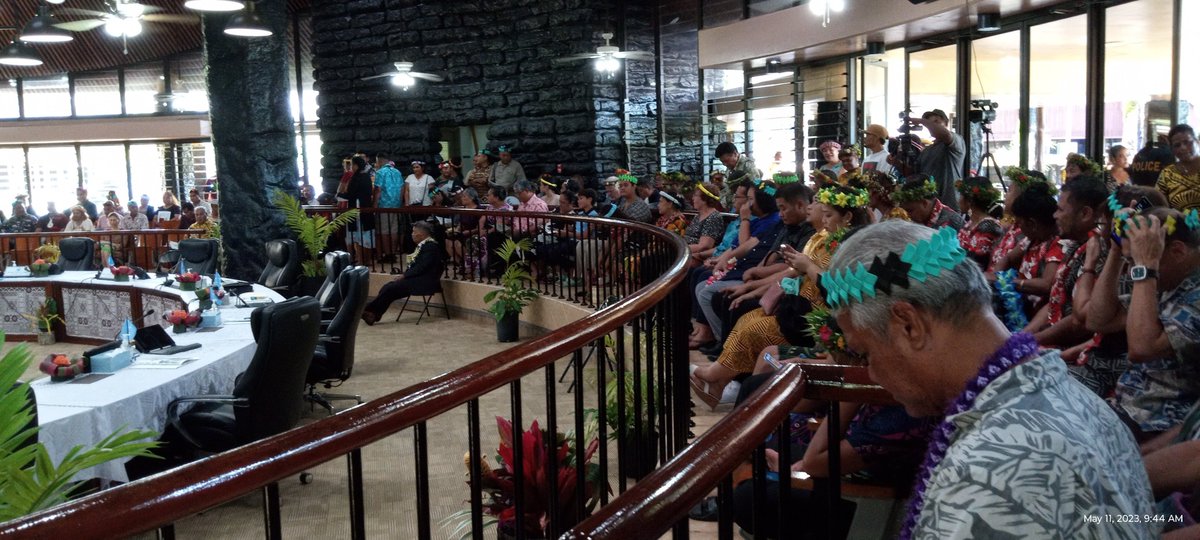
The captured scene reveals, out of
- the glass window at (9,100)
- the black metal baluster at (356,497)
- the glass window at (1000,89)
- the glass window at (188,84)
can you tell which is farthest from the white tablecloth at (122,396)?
the glass window at (9,100)

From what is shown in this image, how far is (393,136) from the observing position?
15.2 meters

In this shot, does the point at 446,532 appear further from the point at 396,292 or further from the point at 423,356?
the point at 396,292

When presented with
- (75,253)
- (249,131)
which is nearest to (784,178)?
(249,131)

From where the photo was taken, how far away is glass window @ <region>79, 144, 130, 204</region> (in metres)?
20.0

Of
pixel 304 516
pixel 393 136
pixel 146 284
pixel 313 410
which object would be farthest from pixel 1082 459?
pixel 393 136

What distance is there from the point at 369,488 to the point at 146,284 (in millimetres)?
4626

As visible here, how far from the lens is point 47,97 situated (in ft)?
66.1

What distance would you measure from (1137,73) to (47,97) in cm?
1983

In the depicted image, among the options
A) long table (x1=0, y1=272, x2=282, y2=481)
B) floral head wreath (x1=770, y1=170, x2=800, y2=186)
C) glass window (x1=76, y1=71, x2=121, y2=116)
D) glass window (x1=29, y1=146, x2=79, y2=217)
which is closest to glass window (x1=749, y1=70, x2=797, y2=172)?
floral head wreath (x1=770, y1=170, x2=800, y2=186)

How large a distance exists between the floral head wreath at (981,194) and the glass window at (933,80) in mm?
4459

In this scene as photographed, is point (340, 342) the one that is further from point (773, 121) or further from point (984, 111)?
point (773, 121)

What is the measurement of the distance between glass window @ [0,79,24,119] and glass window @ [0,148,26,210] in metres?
0.74

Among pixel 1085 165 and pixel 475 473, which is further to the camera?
pixel 1085 165

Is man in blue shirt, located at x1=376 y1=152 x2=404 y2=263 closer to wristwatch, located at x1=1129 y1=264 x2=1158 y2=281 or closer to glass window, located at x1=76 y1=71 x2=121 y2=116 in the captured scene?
glass window, located at x1=76 y1=71 x2=121 y2=116
